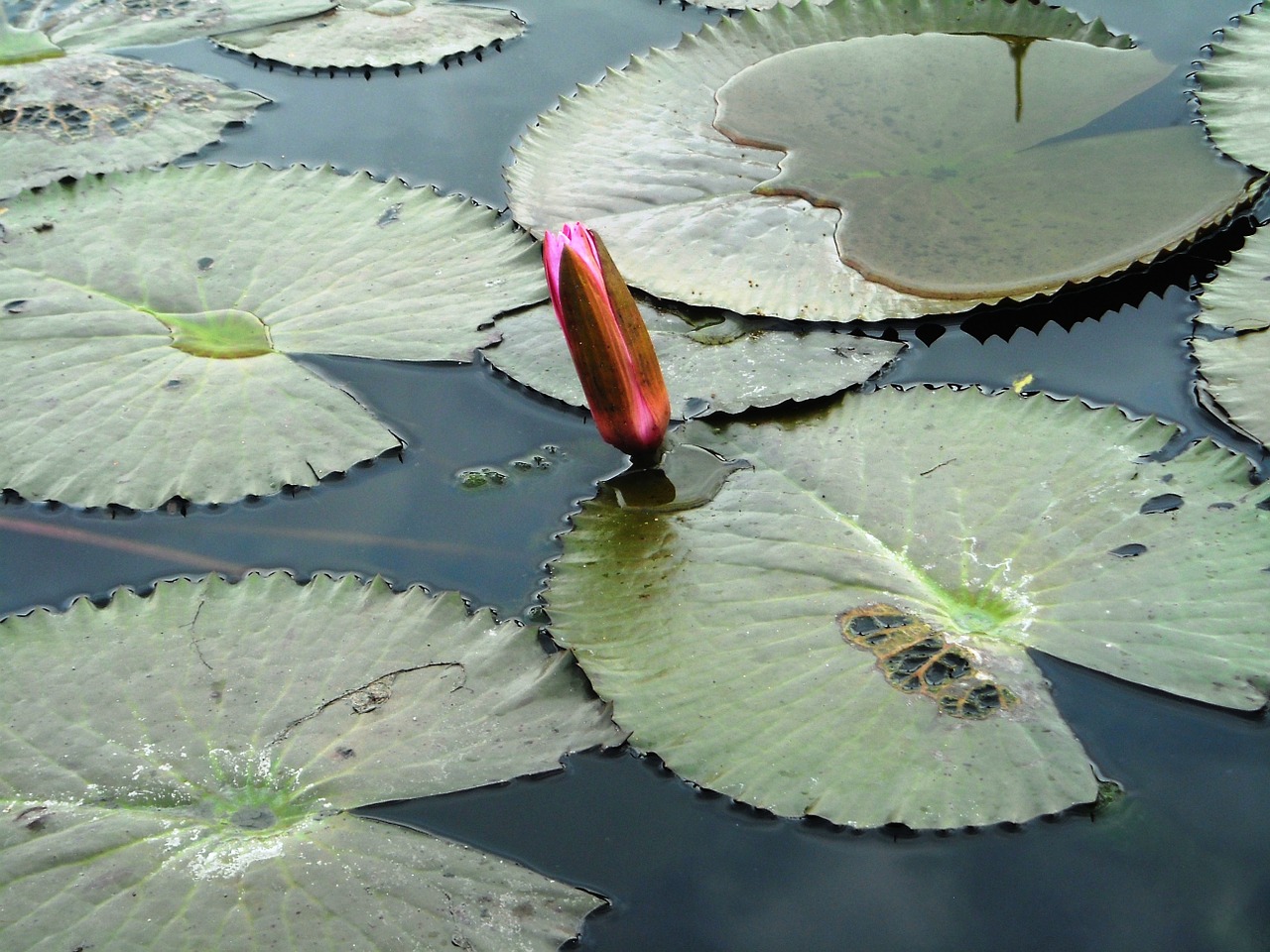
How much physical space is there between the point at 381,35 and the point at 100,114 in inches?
38.6

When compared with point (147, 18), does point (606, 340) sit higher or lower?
lower

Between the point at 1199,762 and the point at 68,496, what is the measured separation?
2140mm

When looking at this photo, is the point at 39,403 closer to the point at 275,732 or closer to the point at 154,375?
the point at 154,375

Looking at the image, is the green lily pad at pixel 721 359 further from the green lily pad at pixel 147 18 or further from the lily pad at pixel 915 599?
the green lily pad at pixel 147 18

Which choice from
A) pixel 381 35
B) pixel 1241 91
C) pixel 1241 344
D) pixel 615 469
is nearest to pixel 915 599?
pixel 615 469

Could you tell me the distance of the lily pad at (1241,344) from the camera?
7.72ft

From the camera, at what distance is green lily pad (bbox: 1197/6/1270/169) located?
3.03 metres

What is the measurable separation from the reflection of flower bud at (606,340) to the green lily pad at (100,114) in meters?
1.91

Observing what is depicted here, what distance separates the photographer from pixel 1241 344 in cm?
249

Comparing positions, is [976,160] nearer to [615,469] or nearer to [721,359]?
[721,359]

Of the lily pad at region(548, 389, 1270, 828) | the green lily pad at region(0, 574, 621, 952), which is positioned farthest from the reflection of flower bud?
the green lily pad at region(0, 574, 621, 952)

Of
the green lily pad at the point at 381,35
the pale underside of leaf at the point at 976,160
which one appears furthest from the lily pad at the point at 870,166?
the green lily pad at the point at 381,35

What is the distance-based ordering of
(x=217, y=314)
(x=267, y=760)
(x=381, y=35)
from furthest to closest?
(x=381, y=35) < (x=217, y=314) < (x=267, y=760)

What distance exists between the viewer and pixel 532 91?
12.4 feet
